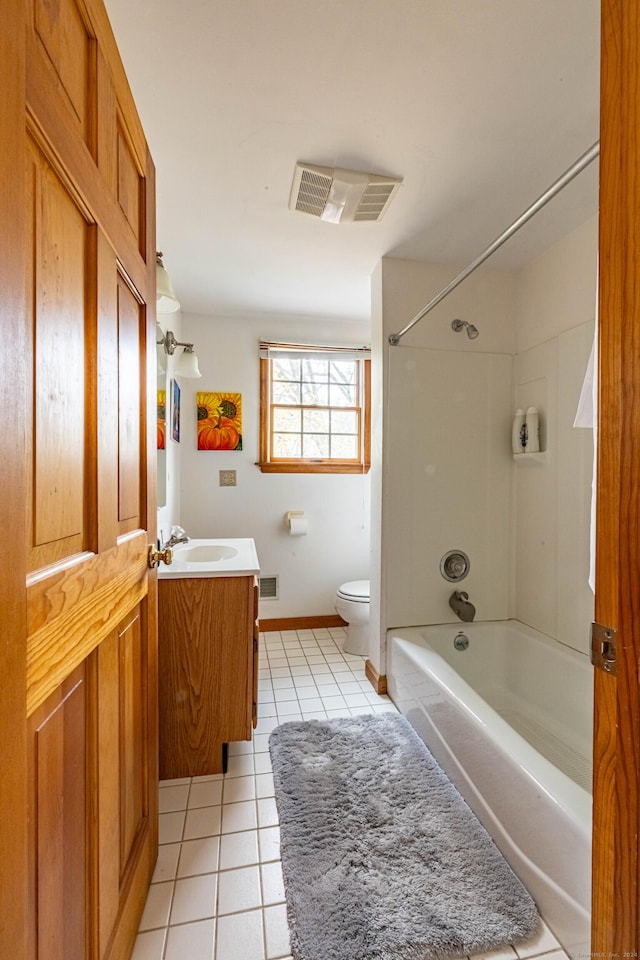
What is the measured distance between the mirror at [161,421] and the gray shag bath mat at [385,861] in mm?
1280

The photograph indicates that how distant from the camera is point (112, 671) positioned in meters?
0.86

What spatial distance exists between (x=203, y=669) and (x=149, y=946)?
71 centimetres

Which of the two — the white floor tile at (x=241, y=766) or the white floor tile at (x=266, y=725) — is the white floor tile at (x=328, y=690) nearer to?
the white floor tile at (x=266, y=725)

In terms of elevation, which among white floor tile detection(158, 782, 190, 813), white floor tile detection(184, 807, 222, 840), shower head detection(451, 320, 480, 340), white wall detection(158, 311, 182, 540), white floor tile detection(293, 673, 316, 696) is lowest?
white floor tile detection(158, 782, 190, 813)

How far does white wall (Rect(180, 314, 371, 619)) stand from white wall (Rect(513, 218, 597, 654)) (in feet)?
4.04

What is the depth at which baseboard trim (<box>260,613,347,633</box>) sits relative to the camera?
300cm

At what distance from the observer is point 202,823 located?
1.38 meters

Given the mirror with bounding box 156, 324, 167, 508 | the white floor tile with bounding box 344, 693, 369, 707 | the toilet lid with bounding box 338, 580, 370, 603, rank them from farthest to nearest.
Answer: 1. the toilet lid with bounding box 338, 580, 370, 603
2. the white floor tile with bounding box 344, 693, 369, 707
3. the mirror with bounding box 156, 324, 167, 508

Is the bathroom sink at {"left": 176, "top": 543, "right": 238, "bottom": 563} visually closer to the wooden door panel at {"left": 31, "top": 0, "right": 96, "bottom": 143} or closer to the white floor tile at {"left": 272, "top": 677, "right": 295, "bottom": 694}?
the white floor tile at {"left": 272, "top": 677, "right": 295, "bottom": 694}

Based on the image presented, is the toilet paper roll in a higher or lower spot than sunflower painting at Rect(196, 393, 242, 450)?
lower

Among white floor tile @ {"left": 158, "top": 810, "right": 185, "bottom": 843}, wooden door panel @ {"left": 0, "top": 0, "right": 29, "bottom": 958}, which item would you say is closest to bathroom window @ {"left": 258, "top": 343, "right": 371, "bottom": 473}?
white floor tile @ {"left": 158, "top": 810, "right": 185, "bottom": 843}

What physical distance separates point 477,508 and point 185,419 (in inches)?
78.2

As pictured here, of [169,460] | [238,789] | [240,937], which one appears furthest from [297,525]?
[240,937]

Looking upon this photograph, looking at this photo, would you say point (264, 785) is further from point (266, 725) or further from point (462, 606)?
point (462, 606)
